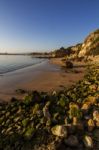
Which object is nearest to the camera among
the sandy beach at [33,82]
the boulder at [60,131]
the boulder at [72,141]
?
the boulder at [72,141]

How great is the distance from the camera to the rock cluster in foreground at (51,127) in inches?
277

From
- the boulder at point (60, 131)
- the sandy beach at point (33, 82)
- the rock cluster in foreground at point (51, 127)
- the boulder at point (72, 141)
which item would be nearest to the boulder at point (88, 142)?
the rock cluster in foreground at point (51, 127)

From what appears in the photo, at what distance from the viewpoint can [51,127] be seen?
7.79 meters

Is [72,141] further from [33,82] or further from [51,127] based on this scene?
[33,82]

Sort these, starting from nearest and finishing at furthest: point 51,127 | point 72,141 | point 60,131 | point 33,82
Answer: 1. point 72,141
2. point 60,131
3. point 51,127
4. point 33,82

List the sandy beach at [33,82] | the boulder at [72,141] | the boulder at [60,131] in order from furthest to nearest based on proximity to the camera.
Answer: the sandy beach at [33,82] → the boulder at [60,131] → the boulder at [72,141]

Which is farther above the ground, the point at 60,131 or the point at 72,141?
the point at 60,131

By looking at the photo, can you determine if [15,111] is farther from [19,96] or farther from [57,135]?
[19,96]

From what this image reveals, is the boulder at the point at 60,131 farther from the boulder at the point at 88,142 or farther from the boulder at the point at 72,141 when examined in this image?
the boulder at the point at 88,142

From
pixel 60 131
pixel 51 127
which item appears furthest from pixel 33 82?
pixel 60 131

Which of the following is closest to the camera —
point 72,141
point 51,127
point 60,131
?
point 72,141

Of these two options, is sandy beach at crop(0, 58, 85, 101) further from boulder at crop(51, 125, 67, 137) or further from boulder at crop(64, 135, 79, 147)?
boulder at crop(64, 135, 79, 147)

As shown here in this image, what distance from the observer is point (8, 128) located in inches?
322

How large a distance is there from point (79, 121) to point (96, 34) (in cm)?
7485
